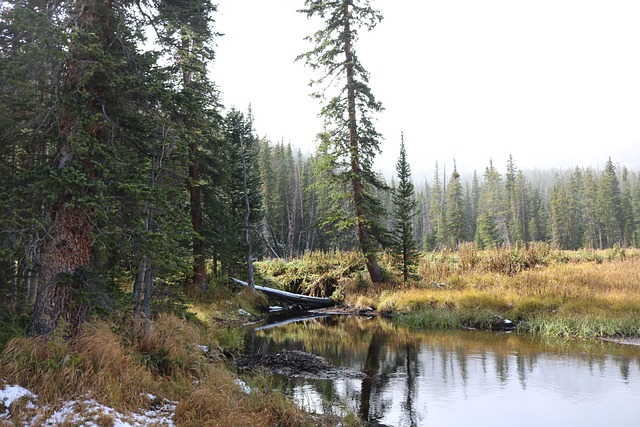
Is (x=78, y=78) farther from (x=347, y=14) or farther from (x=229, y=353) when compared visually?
(x=347, y=14)

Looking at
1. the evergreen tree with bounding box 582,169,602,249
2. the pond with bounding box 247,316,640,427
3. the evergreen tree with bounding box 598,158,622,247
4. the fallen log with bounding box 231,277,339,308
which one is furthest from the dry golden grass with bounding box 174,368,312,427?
the evergreen tree with bounding box 582,169,602,249

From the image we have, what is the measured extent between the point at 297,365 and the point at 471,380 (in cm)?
401

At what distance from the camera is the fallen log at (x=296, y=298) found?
21.3 metres

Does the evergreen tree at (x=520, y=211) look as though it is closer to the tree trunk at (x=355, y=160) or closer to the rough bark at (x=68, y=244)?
the tree trunk at (x=355, y=160)

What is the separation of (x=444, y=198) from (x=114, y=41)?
3686 inches

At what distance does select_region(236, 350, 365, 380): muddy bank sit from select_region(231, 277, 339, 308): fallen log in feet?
33.9

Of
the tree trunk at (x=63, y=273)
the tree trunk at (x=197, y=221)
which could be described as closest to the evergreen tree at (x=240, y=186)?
the tree trunk at (x=197, y=221)

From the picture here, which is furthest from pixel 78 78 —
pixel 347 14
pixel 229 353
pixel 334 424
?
pixel 347 14

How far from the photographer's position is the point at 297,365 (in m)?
9.94

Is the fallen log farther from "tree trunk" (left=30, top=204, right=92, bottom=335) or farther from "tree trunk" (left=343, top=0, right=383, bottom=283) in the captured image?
"tree trunk" (left=30, top=204, right=92, bottom=335)

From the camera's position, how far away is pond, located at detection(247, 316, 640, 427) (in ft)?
23.5

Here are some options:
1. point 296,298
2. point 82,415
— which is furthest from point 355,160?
point 82,415

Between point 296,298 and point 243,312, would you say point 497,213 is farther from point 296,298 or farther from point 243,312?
point 243,312

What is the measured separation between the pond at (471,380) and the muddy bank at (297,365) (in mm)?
361
